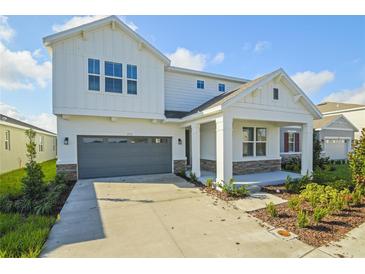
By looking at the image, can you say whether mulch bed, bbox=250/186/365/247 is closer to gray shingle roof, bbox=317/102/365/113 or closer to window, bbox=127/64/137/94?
window, bbox=127/64/137/94

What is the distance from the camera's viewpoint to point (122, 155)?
9.78 meters

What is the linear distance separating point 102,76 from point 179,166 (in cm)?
618

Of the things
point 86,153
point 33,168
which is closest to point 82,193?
point 33,168

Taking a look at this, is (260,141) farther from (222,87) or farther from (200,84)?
(200,84)

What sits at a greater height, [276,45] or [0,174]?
[276,45]

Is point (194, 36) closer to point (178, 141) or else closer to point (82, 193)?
point (178, 141)

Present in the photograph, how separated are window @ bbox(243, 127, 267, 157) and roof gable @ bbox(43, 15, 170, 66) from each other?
19.4ft

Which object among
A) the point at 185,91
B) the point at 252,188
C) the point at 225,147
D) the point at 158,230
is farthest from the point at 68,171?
the point at 252,188

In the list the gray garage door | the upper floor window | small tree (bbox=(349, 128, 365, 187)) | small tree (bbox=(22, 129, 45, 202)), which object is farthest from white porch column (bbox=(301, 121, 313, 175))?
small tree (bbox=(22, 129, 45, 202))

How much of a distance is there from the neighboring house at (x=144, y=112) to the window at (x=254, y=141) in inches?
2.2

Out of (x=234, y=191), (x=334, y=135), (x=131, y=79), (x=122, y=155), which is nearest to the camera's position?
(x=234, y=191)

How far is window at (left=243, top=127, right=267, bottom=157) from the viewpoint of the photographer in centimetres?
1033

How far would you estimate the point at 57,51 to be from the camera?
8258 millimetres

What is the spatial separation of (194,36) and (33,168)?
810 centimetres
